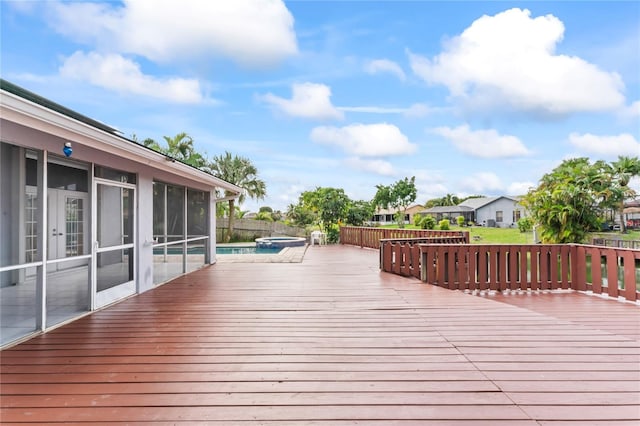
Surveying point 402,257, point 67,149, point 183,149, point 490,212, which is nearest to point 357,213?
point 183,149

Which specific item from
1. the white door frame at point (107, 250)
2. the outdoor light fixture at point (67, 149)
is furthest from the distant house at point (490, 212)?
the outdoor light fixture at point (67, 149)

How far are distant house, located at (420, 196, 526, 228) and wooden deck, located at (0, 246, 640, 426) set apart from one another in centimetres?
3955

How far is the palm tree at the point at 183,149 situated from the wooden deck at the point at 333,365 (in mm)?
16609

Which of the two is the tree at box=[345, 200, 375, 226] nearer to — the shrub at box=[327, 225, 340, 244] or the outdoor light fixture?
the shrub at box=[327, 225, 340, 244]

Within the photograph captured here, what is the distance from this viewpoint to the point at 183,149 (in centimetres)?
2033

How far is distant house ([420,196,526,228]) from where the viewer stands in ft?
136

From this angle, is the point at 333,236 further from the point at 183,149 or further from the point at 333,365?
the point at 333,365

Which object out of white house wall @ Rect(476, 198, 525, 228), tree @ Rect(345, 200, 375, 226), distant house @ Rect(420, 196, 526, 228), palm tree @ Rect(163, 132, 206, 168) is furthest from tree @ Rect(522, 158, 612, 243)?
white house wall @ Rect(476, 198, 525, 228)

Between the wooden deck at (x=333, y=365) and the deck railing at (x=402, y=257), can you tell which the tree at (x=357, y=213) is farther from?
the wooden deck at (x=333, y=365)

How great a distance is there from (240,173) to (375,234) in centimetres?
1148

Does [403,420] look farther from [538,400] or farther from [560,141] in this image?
[560,141]

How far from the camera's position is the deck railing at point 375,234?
33.8 ft

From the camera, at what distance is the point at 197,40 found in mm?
9094

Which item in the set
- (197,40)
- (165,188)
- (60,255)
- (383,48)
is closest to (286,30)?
(197,40)
